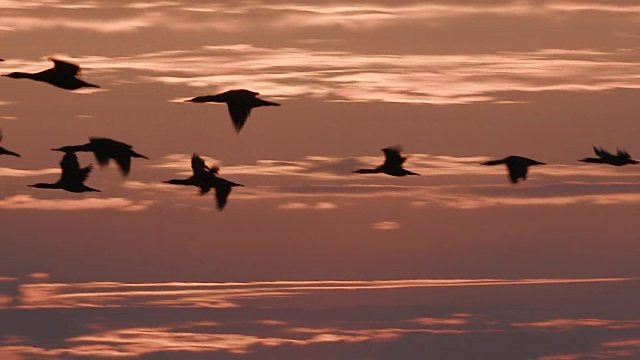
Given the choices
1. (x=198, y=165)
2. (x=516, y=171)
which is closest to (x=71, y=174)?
(x=198, y=165)

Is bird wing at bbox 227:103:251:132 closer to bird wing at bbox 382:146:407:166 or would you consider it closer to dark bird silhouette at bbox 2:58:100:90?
dark bird silhouette at bbox 2:58:100:90

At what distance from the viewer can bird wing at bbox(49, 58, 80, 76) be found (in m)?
63.4

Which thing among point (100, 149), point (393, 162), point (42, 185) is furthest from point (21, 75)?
point (393, 162)

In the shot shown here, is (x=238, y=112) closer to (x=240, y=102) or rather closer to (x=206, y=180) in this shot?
(x=240, y=102)

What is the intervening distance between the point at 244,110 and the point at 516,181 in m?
11.7

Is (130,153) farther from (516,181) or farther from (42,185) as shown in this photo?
(516,181)

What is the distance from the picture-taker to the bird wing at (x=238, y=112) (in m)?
65.3

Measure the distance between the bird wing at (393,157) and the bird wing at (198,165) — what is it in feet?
23.8

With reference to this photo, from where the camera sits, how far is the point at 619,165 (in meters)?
70.2

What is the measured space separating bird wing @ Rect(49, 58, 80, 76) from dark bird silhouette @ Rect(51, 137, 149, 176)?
343 cm

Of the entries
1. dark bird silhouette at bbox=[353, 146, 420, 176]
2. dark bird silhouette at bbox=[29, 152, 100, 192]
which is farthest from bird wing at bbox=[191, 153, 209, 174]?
dark bird silhouette at bbox=[353, 146, 420, 176]

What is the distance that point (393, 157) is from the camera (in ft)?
253

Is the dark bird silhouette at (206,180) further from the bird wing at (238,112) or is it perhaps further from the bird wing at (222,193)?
the bird wing at (238,112)

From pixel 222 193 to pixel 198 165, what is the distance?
1.42m
